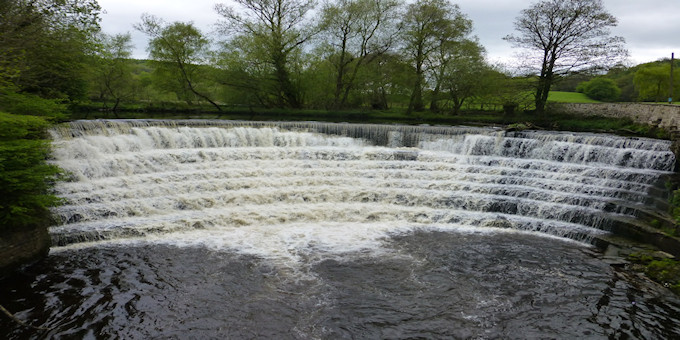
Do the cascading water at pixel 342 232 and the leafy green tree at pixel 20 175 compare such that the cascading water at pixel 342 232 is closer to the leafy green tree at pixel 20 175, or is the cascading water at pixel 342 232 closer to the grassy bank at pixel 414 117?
the leafy green tree at pixel 20 175

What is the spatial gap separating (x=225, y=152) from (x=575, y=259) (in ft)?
40.4

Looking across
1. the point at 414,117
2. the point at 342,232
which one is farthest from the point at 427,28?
the point at 342,232

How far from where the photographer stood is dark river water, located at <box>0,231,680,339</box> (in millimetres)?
6348

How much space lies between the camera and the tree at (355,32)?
29.1 m

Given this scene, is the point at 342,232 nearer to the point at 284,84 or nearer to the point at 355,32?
the point at 355,32

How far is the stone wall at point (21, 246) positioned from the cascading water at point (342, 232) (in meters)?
0.36

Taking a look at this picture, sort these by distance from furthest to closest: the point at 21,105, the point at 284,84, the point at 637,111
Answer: the point at 284,84 < the point at 637,111 < the point at 21,105

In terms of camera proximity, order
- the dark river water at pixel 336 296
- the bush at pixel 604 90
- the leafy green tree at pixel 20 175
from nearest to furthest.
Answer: the dark river water at pixel 336 296, the leafy green tree at pixel 20 175, the bush at pixel 604 90

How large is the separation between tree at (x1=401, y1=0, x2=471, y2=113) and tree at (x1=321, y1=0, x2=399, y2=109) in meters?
1.37

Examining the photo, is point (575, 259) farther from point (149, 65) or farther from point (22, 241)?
point (149, 65)

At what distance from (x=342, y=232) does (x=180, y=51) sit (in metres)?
29.4

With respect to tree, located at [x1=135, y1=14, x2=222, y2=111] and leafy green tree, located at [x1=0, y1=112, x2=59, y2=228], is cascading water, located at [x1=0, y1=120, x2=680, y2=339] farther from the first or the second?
tree, located at [x1=135, y1=14, x2=222, y2=111]

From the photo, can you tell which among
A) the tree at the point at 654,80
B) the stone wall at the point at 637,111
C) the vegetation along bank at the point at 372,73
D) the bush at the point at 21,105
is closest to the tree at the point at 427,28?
the vegetation along bank at the point at 372,73

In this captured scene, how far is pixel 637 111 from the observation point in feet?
65.3
